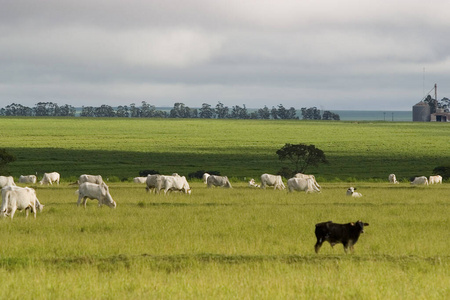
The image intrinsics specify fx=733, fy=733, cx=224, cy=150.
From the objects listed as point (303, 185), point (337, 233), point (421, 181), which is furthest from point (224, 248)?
point (421, 181)

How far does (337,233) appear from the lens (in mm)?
18734

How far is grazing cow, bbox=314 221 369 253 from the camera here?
61.2ft

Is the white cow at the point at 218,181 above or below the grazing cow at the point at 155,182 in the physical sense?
below

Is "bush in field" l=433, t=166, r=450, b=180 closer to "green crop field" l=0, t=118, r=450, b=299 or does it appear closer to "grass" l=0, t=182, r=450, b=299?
"green crop field" l=0, t=118, r=450, b=299

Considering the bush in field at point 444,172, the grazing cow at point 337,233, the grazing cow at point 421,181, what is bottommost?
the bush in field at point 444,172

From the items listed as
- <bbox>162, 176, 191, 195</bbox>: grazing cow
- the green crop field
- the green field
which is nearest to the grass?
the green crop field

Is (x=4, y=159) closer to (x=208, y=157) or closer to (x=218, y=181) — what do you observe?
(x=218, y=181)

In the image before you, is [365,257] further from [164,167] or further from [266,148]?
[266,148]

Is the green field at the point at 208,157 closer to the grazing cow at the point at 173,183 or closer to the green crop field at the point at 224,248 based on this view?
the grazing cow at the point at 173,183

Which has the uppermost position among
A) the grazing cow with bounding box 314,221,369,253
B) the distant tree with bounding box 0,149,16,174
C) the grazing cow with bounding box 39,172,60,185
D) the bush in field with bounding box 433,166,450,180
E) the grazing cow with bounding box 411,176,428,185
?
the grazing cow with bounding box 314,221,369,253

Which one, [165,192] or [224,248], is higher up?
[224,248]

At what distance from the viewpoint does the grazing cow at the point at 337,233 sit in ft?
61.2

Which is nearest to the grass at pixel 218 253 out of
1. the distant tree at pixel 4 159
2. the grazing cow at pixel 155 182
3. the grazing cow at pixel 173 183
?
the grazing cow at pixel 173 183

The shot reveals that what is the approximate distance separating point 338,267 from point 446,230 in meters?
9.28
